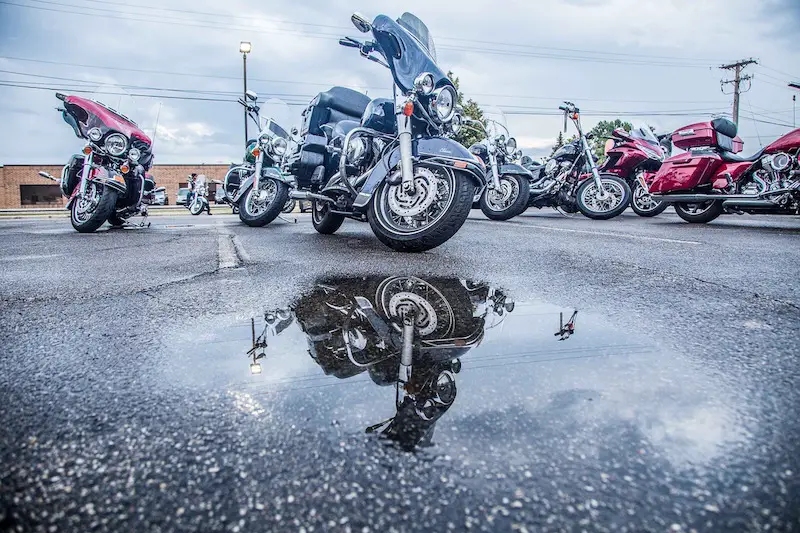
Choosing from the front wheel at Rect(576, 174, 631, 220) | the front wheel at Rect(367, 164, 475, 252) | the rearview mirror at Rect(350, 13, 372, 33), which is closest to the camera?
the front wheel at Rect(367, 164, 475, 252)

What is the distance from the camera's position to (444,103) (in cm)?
404

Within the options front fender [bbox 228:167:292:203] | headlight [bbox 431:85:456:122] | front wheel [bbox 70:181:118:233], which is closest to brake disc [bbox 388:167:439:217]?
headlight [bbox 431:85:456:122]

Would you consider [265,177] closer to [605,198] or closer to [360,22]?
[360,22]

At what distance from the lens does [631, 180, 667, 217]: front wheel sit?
9.34 meters

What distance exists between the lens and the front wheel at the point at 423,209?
11.9 ft

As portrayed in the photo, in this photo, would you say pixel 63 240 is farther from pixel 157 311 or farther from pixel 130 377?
pixel 130 377

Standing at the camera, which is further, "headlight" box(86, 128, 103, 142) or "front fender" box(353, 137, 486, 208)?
"headlight" box(86, 128, 103, 142)

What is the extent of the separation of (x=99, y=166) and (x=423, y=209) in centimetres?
472

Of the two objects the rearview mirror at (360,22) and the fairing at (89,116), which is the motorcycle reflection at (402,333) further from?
the fairing at (89,116)

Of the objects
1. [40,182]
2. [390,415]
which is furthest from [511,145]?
[40,182]

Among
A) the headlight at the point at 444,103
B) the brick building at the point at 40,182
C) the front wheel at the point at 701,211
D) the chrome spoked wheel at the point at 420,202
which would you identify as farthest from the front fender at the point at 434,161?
the brick building at the point at 40,182

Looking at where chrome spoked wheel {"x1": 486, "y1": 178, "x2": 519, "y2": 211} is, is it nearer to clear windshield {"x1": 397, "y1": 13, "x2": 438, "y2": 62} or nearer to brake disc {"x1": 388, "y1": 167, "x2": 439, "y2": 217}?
clear windshield {"x1": 397, "y1": 13, "x2": 438, "y2": 62}

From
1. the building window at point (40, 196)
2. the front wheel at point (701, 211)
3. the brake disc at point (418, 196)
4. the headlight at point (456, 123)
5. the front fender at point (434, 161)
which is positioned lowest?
the front wheel at point (701, 211)

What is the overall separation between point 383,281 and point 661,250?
2616 mm
